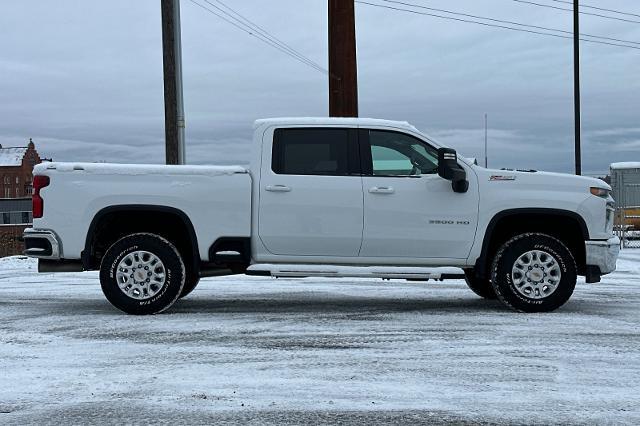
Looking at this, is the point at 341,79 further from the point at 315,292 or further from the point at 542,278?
the point at 542,278

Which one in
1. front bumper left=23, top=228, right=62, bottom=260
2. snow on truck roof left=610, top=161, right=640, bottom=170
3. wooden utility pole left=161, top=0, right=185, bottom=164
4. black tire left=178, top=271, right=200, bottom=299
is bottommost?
black tire left=178, top=271, right=200, bottom=299

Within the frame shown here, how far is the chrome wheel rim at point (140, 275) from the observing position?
792 cm

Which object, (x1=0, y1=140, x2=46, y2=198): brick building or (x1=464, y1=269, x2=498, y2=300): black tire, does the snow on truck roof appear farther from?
(x1=0, y1=140, x2=46, y2=198): brick building

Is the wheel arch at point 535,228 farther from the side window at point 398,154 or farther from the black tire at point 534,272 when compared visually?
the side window at point 398,154

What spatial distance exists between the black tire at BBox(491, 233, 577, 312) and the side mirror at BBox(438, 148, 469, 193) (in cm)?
83

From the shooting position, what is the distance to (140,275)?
7.96 metres

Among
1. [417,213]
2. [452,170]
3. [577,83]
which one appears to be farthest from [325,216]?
[577,83]

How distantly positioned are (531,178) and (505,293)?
131 cm

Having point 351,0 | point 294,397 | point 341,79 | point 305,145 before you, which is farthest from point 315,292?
point 351,0

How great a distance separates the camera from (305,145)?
8.27 m

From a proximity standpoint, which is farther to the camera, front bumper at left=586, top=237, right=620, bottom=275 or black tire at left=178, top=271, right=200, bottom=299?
black tire at left=178, top=271, right=200, bottom=299

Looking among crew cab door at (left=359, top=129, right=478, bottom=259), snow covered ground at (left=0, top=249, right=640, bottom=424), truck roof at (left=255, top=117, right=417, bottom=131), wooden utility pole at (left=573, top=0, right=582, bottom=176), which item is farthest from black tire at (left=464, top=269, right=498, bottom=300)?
wooden utility pole at (left=573, top=0, right=582, bottom=176)

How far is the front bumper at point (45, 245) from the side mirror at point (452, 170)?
13.9 ft

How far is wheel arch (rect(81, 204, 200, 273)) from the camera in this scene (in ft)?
26.1
